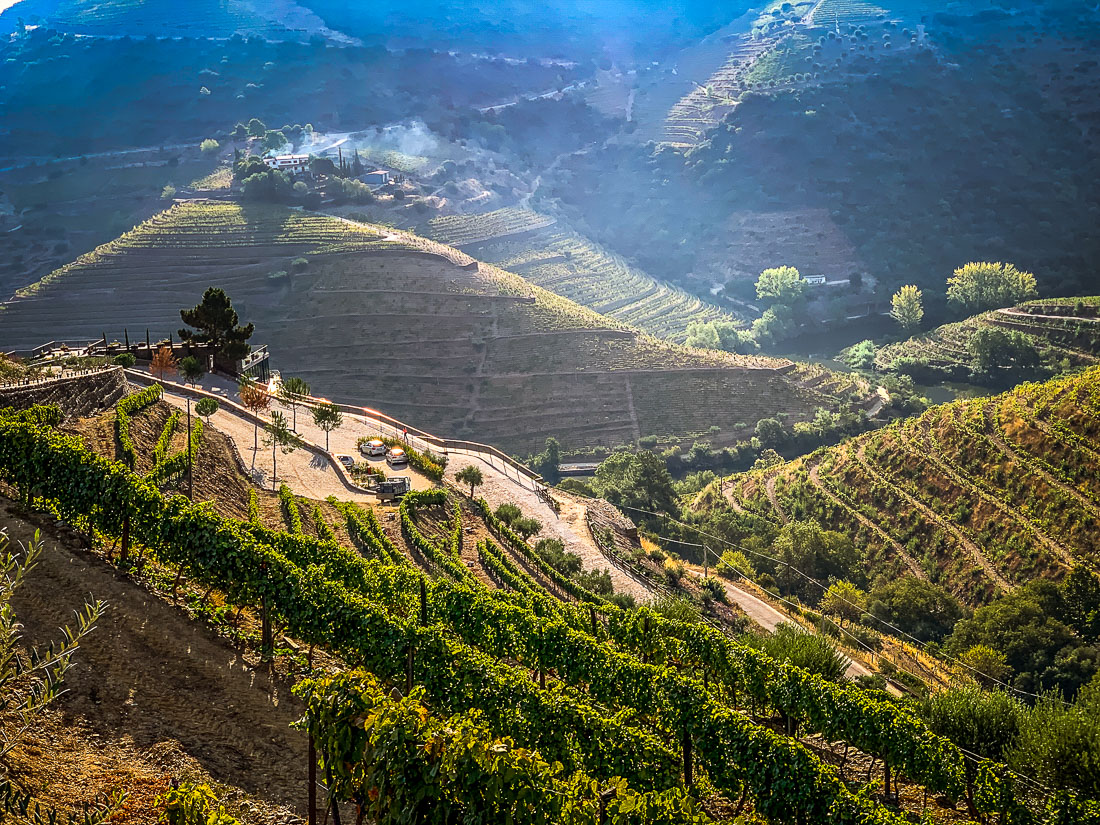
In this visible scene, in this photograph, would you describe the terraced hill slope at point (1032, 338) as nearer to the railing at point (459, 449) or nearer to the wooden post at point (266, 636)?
the railing at point (459, 449)

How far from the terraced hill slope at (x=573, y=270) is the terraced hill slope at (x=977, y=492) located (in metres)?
65.9

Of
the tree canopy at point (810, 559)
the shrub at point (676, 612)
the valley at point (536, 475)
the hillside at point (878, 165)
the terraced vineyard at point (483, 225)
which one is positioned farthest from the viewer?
the hillside at point (878, 165)

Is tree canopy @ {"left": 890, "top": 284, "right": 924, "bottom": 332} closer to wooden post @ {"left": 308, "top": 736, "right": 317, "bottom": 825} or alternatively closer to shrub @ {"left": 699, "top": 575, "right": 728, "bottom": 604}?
shrub @ {"left": 699, "top": 575, "right": 728, "bottom": 604}

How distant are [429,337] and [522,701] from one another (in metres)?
70.7

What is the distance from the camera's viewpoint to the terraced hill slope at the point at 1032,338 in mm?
82750

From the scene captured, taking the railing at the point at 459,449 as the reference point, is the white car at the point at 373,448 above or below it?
above

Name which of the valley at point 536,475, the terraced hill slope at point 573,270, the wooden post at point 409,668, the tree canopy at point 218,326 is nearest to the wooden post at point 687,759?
the valley at point 536,475

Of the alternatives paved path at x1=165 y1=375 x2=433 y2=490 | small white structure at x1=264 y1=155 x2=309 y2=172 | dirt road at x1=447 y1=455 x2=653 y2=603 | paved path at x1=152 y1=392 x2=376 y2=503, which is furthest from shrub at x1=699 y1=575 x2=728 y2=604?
small white structure at x1=264 y1=155 x2=309 y2=172

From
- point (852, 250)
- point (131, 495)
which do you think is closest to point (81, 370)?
point (131, 495)

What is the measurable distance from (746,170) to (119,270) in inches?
4502

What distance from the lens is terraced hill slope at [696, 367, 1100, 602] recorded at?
42688 millimetres

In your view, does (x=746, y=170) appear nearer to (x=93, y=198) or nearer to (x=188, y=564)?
(x=93, y=198)

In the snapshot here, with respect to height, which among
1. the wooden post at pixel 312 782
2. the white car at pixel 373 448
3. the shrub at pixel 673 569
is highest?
the wooden post at pixel 312 782

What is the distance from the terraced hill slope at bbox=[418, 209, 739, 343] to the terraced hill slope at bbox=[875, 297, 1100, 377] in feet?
101
